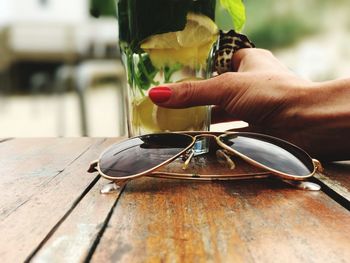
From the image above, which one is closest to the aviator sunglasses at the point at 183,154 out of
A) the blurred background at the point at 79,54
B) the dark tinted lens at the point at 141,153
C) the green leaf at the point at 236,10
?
the dark tinted lens at the point at 141,153

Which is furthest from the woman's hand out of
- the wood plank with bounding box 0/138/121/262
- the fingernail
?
the wood plank with bounding box 0/138/121/262

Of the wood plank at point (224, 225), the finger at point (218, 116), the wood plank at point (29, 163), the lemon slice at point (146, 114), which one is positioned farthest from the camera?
the finger at point (218, 116)

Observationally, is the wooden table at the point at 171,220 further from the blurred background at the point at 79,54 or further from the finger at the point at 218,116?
the blurred background at the point at 79,54

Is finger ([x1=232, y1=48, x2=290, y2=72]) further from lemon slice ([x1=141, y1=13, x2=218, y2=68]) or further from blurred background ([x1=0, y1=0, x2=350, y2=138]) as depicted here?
blurred background ([x1=0, y1=0, x2=350, y2=138])

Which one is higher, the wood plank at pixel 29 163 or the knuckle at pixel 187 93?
the knuckle at pixel 187 93

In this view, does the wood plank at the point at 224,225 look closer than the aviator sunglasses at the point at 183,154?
Yes

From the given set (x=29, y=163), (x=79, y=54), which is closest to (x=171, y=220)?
(x=29, y=163)

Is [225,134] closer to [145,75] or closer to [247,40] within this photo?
[145,75]
